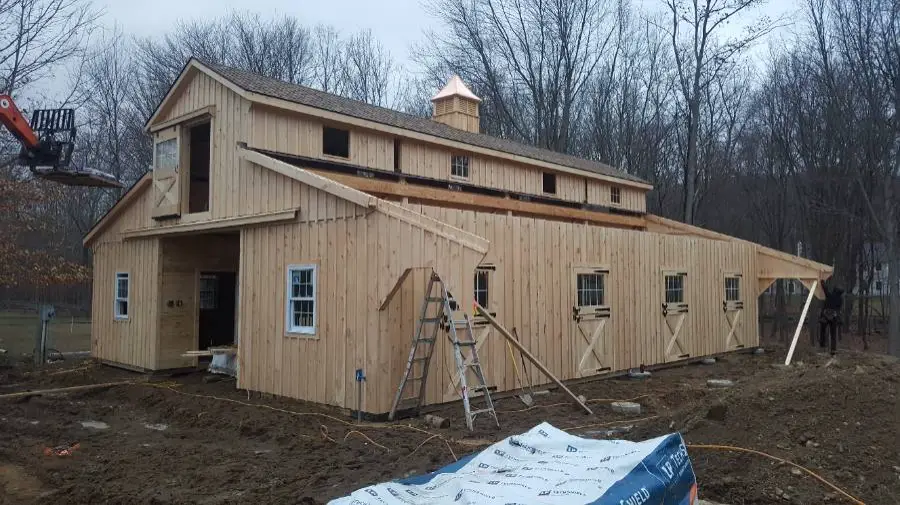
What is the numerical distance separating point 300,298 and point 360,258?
64.4 inches

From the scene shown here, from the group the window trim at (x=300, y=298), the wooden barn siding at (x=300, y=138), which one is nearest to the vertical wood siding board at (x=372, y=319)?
the window trim at (x=300, y=298)

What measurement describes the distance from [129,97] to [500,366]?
2984cm

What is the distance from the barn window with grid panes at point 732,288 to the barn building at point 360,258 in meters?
0.06

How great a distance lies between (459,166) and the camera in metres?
15.3

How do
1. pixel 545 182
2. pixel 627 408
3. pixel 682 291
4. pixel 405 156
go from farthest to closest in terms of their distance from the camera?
pixel 545 182 < pixel 682 291 < pixel 405 156 < pixel 627 408

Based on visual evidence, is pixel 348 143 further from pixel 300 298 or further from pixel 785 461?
pixel 785 461

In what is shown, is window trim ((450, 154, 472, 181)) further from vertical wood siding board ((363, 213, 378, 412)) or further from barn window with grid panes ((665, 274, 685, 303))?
vertical wood siding board ((363, 213, 378, 412))

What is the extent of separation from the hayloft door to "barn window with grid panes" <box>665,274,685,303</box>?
1117cm

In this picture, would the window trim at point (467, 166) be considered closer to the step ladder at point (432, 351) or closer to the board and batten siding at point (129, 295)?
the step ladder at point (432, 351)

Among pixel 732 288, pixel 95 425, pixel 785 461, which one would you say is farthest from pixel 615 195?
pixel 95 425

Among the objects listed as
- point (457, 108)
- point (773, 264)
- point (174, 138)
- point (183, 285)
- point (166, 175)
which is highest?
point (457, 108)

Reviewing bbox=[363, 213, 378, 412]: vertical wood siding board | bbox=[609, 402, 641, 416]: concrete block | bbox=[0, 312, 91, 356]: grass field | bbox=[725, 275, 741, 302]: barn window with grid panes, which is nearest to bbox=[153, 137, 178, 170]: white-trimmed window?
bbox=[363, 213, 378, 412]: vertical wood siding board

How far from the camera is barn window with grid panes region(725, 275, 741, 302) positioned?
58.3ft

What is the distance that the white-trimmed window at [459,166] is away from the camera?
49.3 ft
